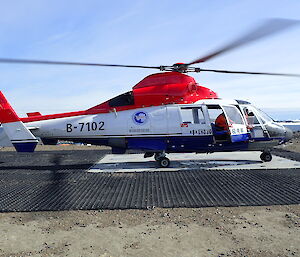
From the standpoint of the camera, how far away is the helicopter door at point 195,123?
38.2ft

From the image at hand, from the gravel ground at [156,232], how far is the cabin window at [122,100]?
651cm

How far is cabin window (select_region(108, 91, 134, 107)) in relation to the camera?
11.8 meters

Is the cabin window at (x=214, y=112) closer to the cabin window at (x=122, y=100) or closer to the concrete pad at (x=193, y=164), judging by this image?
the concrete pad at (x=193, y=164)

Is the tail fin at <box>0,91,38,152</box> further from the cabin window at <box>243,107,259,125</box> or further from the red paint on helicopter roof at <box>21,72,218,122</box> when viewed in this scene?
the cabin window at <box>243,107,259,125</box>

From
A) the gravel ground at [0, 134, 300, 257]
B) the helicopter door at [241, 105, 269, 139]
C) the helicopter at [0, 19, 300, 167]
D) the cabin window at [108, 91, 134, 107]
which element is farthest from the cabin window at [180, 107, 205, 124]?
the gravel ground at [0, 134, 300, 257]

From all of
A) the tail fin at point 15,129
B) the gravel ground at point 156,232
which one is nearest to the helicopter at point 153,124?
the tail fin at point 15,129

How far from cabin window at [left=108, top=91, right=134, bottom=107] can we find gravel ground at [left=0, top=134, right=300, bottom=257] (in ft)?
21.4

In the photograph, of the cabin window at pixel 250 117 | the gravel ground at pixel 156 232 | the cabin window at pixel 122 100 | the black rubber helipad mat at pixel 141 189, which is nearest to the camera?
the gravel ground at pixel 156 232

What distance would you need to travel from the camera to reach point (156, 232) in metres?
5.06

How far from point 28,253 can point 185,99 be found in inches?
359

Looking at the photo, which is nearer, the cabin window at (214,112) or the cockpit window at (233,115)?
the cabin window at (214,112)

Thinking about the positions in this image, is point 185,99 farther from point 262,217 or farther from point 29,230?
point 29,230

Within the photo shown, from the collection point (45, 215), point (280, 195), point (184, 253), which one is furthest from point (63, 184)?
point (280, 195)

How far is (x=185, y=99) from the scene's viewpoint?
38.7 feet
